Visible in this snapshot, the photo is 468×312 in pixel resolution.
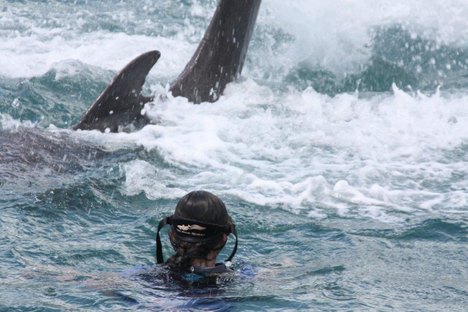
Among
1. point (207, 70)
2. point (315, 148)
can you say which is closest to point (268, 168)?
point (315, 148)

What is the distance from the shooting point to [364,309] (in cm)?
561

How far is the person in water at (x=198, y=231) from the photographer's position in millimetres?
5082

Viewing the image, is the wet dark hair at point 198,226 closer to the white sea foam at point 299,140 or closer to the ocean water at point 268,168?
the ocean water at point 268,168

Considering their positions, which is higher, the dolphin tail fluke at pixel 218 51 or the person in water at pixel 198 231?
the dolphin tail fluke at pixel 218 51

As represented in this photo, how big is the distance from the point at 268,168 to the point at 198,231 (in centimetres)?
374

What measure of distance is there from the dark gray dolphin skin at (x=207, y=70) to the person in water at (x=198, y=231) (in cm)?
386

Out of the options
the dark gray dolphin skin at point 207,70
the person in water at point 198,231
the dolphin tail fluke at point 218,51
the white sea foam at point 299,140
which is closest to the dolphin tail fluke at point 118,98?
the dark gray dolphin skin at point 207,70

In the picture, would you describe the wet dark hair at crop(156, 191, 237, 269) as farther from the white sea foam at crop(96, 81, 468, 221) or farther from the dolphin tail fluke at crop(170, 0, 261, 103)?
the dolphin tail fluke at crop(170, 0, 261, 103)

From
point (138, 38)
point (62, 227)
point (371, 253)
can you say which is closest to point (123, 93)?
point (62, 227)

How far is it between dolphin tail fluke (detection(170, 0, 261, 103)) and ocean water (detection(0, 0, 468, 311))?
0.17 meters

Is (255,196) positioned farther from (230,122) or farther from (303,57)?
(303,57)

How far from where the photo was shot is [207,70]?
10.0 metres

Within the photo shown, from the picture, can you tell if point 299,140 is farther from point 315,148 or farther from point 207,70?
point 207,70

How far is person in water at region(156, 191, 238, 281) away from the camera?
16.7ft
